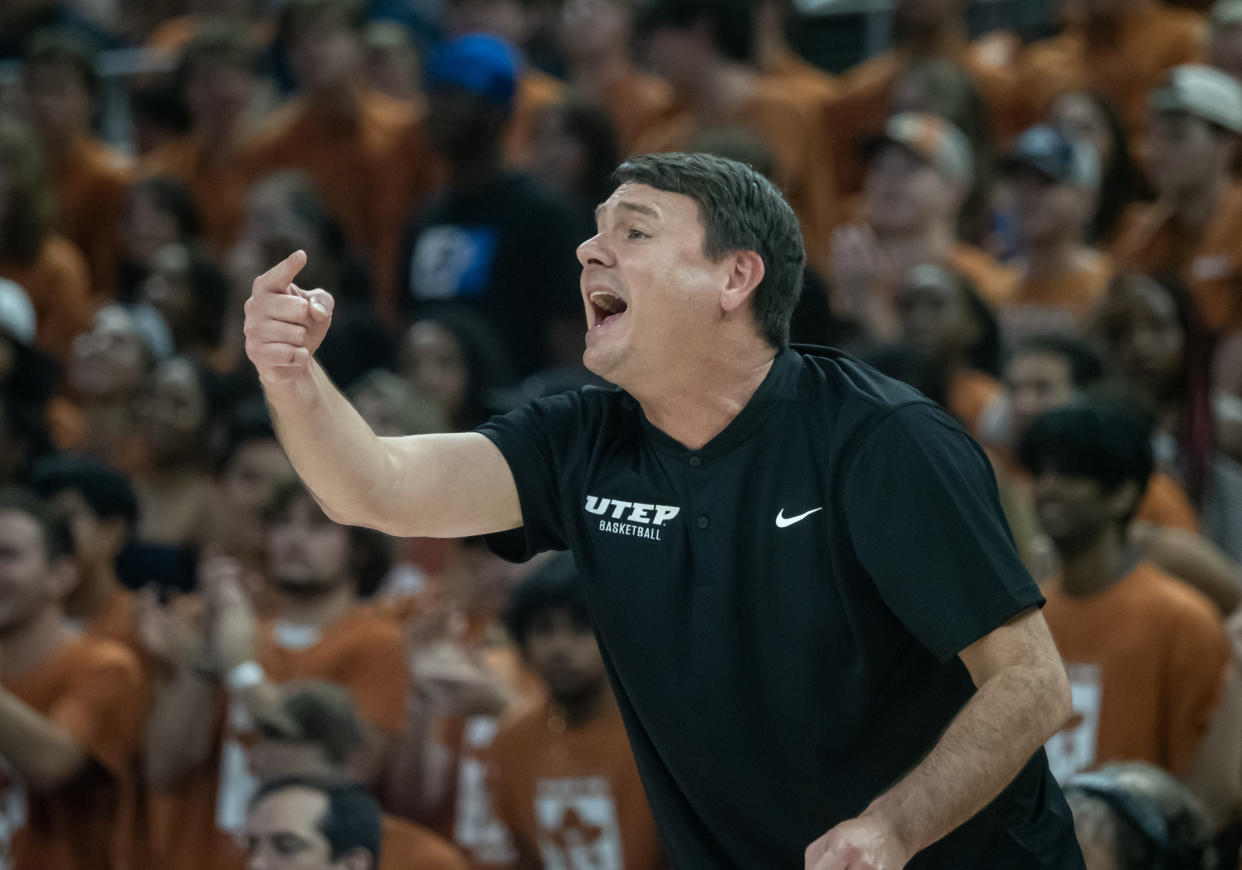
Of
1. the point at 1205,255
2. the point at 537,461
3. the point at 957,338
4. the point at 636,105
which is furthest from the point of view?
the point at 636,105

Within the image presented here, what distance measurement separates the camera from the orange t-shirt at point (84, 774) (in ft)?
16.6

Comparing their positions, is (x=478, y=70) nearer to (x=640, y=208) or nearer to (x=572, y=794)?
(x=572, y=794)

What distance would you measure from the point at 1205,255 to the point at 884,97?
82.1 inches

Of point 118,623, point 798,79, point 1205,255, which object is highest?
point 798,79

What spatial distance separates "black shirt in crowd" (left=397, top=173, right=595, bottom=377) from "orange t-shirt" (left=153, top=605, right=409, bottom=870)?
5.62 feet

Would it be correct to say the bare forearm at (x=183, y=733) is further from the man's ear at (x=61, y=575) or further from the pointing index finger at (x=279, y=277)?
the pointing index finger at (x=279, y=277)

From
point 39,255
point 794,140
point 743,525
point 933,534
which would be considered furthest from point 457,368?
point 933,534

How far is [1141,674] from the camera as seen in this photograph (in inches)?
175

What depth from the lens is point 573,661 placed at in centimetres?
473

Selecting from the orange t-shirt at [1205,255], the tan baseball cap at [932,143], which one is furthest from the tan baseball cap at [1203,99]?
the tan baseball cap at [932,143]

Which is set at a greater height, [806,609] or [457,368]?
[806,609]

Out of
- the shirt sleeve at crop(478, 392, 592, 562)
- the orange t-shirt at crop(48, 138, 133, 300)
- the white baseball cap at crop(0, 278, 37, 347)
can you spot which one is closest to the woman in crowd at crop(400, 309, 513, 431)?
the white baseball cap at crop(0, 278, 37, 347)

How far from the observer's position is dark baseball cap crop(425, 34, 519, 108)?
6891 mm

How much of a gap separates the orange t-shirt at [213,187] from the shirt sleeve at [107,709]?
11.2 feet
